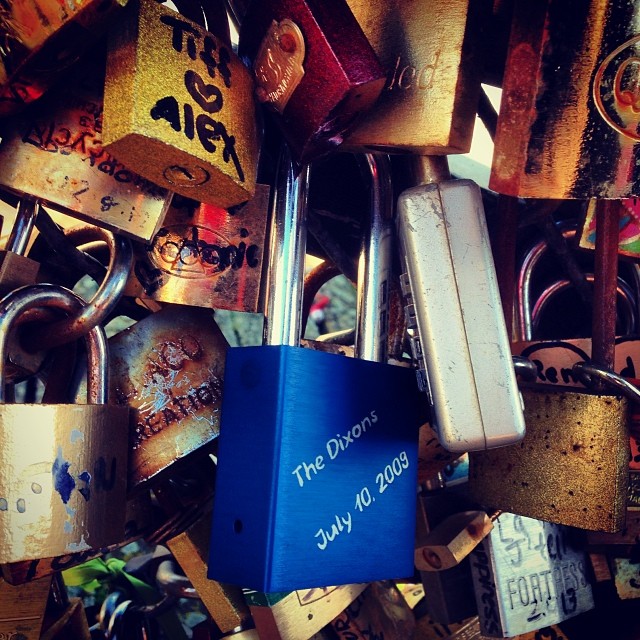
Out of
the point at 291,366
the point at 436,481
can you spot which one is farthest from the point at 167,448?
the point at 436,481

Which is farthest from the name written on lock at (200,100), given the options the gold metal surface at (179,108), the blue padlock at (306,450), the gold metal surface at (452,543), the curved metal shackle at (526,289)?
the gold metal surface at (452,543)

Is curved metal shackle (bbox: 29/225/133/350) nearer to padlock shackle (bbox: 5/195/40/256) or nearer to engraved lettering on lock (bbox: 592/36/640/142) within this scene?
padlock shackle (bbox: 5/195/40/256)

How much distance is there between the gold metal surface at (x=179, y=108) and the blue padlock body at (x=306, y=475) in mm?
175

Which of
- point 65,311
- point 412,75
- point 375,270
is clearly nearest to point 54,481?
point 65,311

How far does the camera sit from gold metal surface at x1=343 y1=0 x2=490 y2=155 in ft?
2.07

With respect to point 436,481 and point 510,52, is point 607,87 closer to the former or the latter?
point 510,52

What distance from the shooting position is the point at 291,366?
1.90ft

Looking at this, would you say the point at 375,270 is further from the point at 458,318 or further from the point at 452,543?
the point at 452,543

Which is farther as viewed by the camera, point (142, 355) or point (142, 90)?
point (142, 355)

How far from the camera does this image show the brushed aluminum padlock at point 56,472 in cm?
58

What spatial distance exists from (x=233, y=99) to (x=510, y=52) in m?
0.29

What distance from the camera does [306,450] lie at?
1.92 feet

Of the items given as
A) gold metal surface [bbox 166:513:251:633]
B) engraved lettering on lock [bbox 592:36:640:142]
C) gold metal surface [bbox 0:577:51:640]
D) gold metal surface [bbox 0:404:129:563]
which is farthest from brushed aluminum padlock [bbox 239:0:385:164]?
gold metal surface [bbox 0:577:51:640]

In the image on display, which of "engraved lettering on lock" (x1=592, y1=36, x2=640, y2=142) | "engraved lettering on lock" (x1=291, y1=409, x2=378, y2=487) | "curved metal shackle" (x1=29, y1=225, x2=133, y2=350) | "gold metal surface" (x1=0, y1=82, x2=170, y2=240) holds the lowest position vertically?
"engraved lettering on lock" (x1=291, y1=409, x2=378, y2=487)
